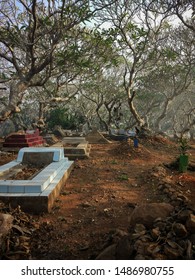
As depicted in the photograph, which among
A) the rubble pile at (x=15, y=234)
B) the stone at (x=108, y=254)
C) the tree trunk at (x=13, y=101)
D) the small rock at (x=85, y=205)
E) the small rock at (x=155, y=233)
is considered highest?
the tree trunk at (x=13, y=101)

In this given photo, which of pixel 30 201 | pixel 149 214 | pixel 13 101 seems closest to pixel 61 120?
pixel 13 101

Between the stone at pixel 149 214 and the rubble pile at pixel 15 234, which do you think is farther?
the stone at pixel 149 214

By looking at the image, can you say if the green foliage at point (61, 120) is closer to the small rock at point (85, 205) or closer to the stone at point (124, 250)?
the small rock at point (85, 205)

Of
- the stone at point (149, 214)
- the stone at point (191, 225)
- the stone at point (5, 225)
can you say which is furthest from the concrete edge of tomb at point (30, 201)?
the stone at point (191, 225)

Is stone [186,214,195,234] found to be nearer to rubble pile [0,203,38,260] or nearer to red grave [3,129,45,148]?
rubble pile [0,203,38,260]

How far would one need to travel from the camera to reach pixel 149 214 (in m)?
4.43

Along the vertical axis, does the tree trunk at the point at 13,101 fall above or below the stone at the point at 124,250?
above

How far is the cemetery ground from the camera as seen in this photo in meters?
3.63

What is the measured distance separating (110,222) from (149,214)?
1040 mm

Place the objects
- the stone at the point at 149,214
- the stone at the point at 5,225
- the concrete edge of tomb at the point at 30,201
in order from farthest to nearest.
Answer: the concrete edge of tomb at the point at 30,201, the stone at the point at 149,214, the stone at the point at 5,225

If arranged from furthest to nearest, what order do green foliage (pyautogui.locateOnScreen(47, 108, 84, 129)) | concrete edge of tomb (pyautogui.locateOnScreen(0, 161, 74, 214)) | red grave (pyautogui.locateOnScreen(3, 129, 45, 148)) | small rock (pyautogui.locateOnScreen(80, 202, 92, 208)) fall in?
green foliage (pyautogui.locateOnScreen(47, 108, 84, 129)) → red grave (pyautogui.locateOnScreen(3, 129, 45, 148)) → small rock (pyautogui.locateOnScreen(80, 202, 92, 208)) → concrete edge of tomb (pyautogui.locateOnScreen(0, 161, 74, 214))

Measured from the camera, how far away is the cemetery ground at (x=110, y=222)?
3.63 metres

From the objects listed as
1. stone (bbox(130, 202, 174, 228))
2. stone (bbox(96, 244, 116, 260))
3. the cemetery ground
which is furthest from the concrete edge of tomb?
stone (bbox(96, 244, 116, 260))

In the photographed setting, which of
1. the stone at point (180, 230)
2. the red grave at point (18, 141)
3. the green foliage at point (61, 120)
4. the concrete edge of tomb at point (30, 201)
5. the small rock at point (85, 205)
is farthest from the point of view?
the green foliage at point (61, 120)
